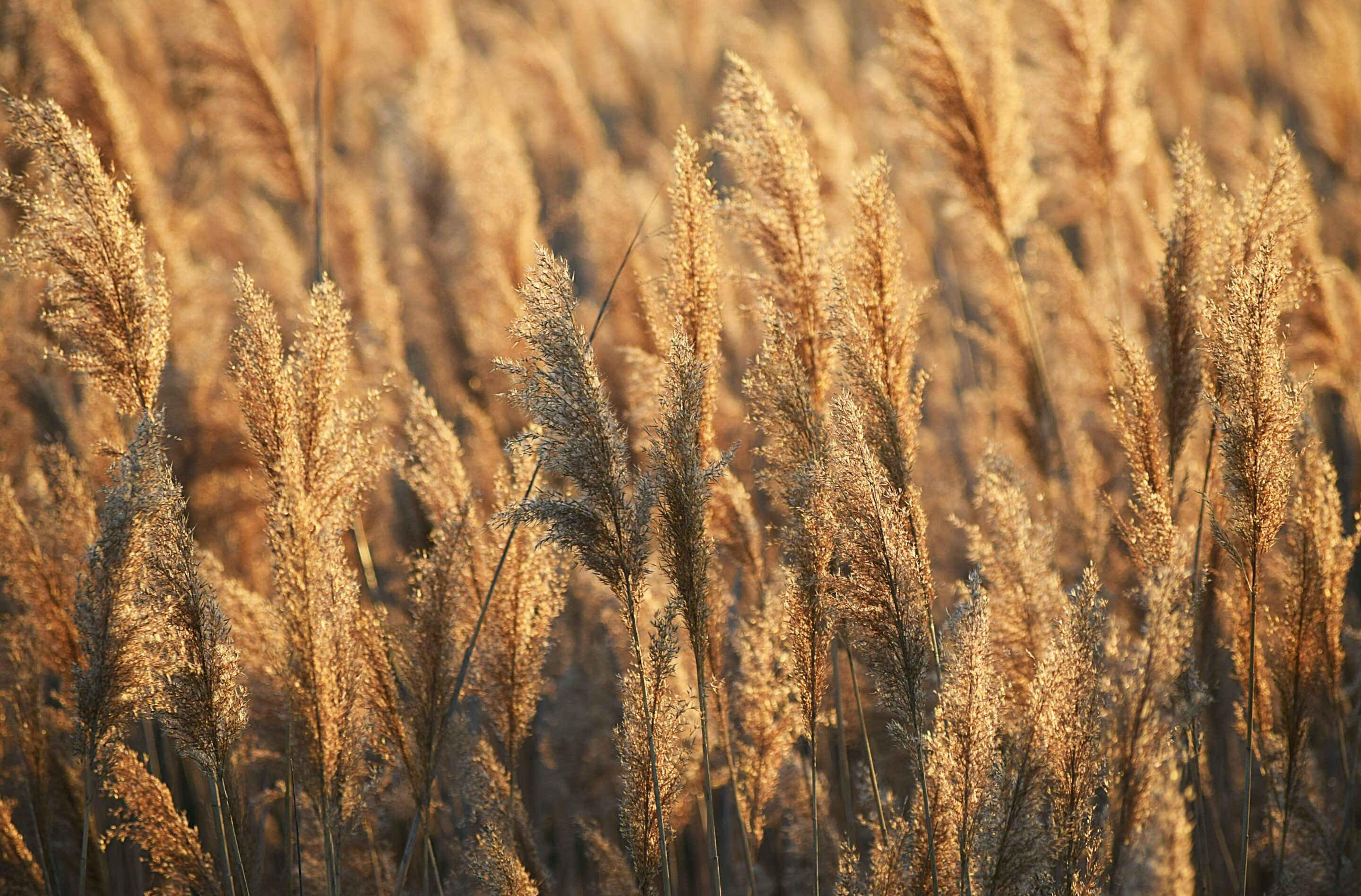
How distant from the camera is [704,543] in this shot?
1.89 meters

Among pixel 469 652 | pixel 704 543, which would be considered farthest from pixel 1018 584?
pixel 469 652

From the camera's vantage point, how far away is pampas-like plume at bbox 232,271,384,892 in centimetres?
189

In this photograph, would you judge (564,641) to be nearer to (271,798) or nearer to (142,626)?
(271,798)

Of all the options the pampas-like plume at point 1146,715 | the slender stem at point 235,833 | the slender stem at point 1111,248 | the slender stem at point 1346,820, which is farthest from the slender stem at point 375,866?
the slender stem at point 1111,248

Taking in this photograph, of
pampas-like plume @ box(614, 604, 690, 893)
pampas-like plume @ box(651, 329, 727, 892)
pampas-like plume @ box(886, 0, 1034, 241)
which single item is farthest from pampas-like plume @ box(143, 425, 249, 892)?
pampas-like plume @ box(886, 0, 1034, 241)

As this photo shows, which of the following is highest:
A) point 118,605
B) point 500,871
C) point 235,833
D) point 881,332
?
point 881,332

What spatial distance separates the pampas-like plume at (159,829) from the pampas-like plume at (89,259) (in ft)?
2.80

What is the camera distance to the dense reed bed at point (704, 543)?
1881 mm

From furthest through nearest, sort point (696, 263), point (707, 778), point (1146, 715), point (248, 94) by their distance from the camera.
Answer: point (248, 94), point (696, 263), point (707, 778), point (1146, 715)

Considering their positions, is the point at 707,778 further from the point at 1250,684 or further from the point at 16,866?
the point at 16,866

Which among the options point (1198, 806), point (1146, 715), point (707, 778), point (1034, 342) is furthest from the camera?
point (1034, 342)

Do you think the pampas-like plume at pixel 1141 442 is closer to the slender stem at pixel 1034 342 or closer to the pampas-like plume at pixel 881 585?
the pampas-like plume at pixel 881 585

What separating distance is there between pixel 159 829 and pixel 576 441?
1366 millimetres

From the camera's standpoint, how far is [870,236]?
87.4 inches
